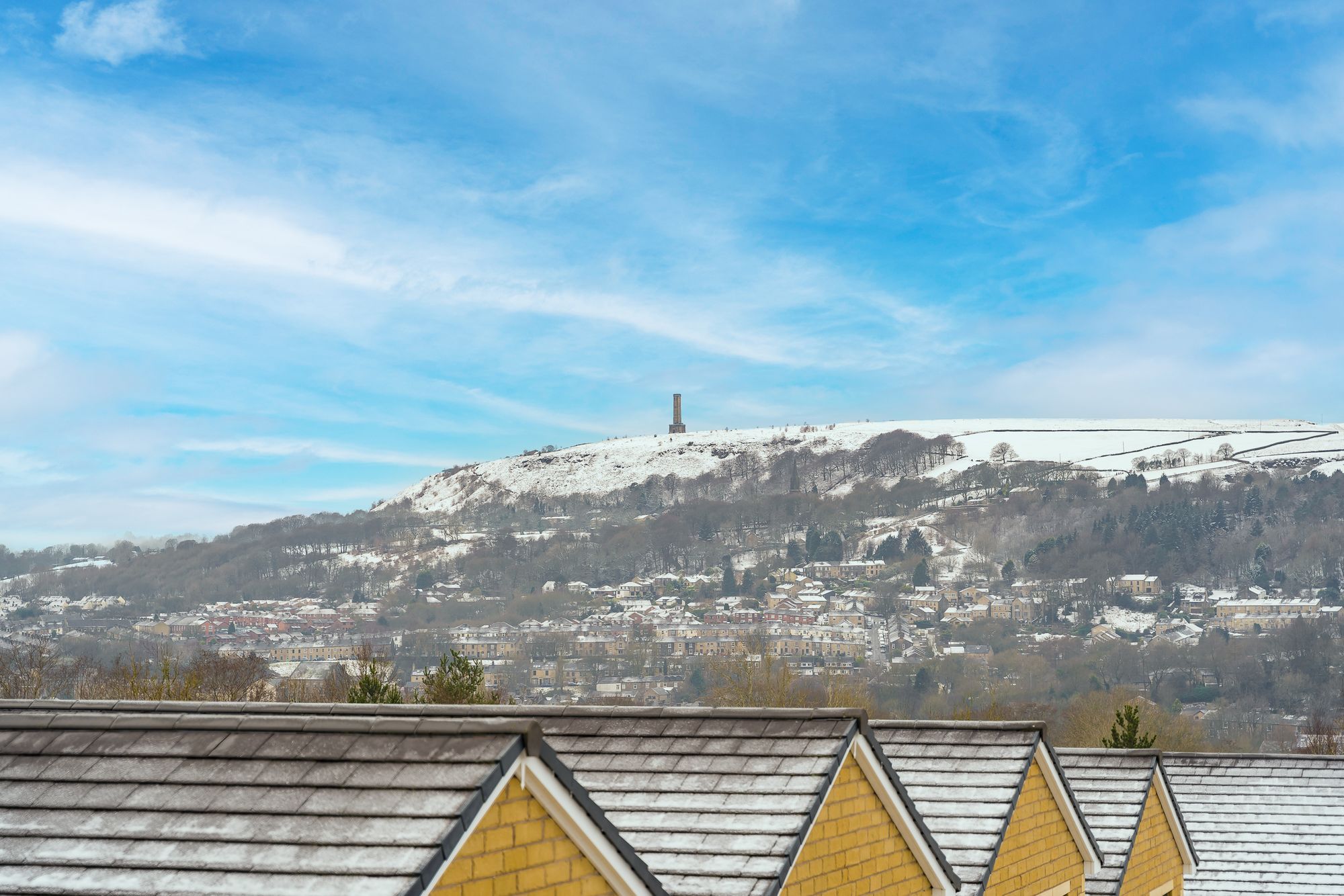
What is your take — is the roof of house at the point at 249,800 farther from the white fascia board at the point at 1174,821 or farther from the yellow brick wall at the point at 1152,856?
the white fascia board at the point at 1174,821

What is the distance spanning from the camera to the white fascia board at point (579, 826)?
18.7ft

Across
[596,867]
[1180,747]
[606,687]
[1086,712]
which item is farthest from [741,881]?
[606,687]

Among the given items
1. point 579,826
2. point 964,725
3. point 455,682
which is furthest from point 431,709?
point 455,682

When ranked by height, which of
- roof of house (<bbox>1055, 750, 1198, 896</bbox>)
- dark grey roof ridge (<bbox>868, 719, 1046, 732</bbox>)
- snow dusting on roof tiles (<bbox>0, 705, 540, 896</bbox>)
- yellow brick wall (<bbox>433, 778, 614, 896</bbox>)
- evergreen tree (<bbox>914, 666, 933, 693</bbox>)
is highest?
snow dusting on roof tiles (<bbox>0, 705, 540, 896</bbox>)

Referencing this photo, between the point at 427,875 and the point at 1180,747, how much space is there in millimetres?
80385

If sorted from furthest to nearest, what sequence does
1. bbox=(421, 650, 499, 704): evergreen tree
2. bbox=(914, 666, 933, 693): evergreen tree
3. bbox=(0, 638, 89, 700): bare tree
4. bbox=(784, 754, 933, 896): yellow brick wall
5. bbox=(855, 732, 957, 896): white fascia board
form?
bbox=(914, 666, 933, 693): evergreen tree
bbox=(0, 638, 89, 700): bare tree
bbox=(421, 650, 499, 704): evergreen tree
bbox=(855, 732, 957, 896): white fascia board
bbox=(784, 754, 933, 896): yellow brick wall

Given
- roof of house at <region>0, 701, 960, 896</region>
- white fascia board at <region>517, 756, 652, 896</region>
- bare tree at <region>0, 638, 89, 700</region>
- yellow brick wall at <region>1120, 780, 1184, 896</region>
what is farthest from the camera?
bare tree at <region>0, 638, 89, 700</region>

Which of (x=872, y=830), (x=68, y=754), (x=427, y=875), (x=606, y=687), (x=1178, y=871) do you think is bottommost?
(x=606, y=687)

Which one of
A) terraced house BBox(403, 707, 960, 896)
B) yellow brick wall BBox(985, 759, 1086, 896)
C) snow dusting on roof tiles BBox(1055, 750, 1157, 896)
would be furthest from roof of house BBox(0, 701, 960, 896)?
snow dusting on roof tiles BBox(1055, 750, 1157, 896)

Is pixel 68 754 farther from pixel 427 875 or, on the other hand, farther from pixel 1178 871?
pixel 1178 871

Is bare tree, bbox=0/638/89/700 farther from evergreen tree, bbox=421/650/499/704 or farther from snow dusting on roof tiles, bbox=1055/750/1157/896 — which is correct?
snow dusting on roof tiles, bbox=1055/750/1157/896

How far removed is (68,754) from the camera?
592cm

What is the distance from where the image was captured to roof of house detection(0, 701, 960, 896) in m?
7.80

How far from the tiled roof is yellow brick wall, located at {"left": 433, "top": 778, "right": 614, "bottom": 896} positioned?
14.3 meters
